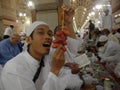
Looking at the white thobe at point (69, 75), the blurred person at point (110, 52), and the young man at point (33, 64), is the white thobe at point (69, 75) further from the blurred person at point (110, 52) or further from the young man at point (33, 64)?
the blurred person at point (110, 52)

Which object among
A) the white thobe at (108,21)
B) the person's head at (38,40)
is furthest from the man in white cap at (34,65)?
the white thobe at (108,21)

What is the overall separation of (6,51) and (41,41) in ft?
13.2

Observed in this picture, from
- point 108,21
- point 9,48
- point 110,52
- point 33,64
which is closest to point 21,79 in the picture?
point 33,64

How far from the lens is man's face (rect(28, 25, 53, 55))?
2296mm

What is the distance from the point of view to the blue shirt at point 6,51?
Result: 601 centimetres

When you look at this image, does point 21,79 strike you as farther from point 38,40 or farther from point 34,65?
point 38,40

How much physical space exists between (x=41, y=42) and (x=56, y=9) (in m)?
2.44

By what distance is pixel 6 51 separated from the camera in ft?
20.2

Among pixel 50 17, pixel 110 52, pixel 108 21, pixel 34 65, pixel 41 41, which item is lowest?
pixel 110 52

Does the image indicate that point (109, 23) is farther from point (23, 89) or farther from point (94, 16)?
point (94, 16)

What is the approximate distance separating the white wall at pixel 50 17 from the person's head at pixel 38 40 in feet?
7.23

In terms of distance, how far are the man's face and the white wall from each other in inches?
87.7

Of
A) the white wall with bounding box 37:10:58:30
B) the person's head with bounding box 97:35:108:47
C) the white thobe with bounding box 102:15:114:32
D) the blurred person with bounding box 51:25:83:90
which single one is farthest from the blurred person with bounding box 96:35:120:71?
the blurred person with bounding box 51:25:83:90

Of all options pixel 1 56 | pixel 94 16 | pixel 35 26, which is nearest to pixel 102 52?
pixel 1 56
